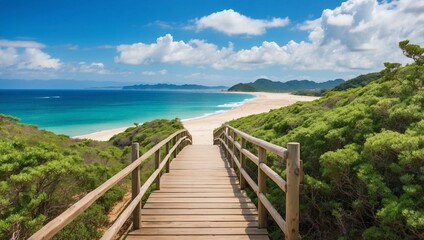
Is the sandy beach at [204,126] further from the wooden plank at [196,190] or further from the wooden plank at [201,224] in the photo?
the wooden plank at [201,224]

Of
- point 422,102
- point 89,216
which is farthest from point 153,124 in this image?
point 422,102

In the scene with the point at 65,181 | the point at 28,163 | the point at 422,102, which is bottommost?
the point at 65,181

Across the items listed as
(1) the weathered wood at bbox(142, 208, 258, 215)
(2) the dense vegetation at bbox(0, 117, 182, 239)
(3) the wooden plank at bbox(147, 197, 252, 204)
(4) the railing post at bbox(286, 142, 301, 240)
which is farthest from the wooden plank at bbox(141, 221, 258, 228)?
(4) the railing post at bbox(286, 142, 301, 240)

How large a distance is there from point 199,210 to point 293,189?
2.19m

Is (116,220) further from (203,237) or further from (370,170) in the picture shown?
(370,170)

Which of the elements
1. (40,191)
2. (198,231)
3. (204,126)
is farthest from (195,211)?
(204,126)

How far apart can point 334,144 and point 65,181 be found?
409 centimetres

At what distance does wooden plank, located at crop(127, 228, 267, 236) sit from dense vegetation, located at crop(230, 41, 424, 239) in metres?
0.38

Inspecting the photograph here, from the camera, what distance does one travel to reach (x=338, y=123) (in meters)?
5.48

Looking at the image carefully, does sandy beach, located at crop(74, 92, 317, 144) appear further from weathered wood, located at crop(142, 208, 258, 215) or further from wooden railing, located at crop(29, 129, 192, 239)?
wooden railing, located at crop(29, 129, 192, 239)

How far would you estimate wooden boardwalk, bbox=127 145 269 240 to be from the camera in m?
4.09

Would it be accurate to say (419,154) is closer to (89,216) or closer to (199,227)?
(199,227)

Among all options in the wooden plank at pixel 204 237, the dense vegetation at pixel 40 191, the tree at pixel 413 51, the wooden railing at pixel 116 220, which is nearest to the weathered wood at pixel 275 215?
the wooden plank at pixel 204 237

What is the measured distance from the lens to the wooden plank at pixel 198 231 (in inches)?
161
